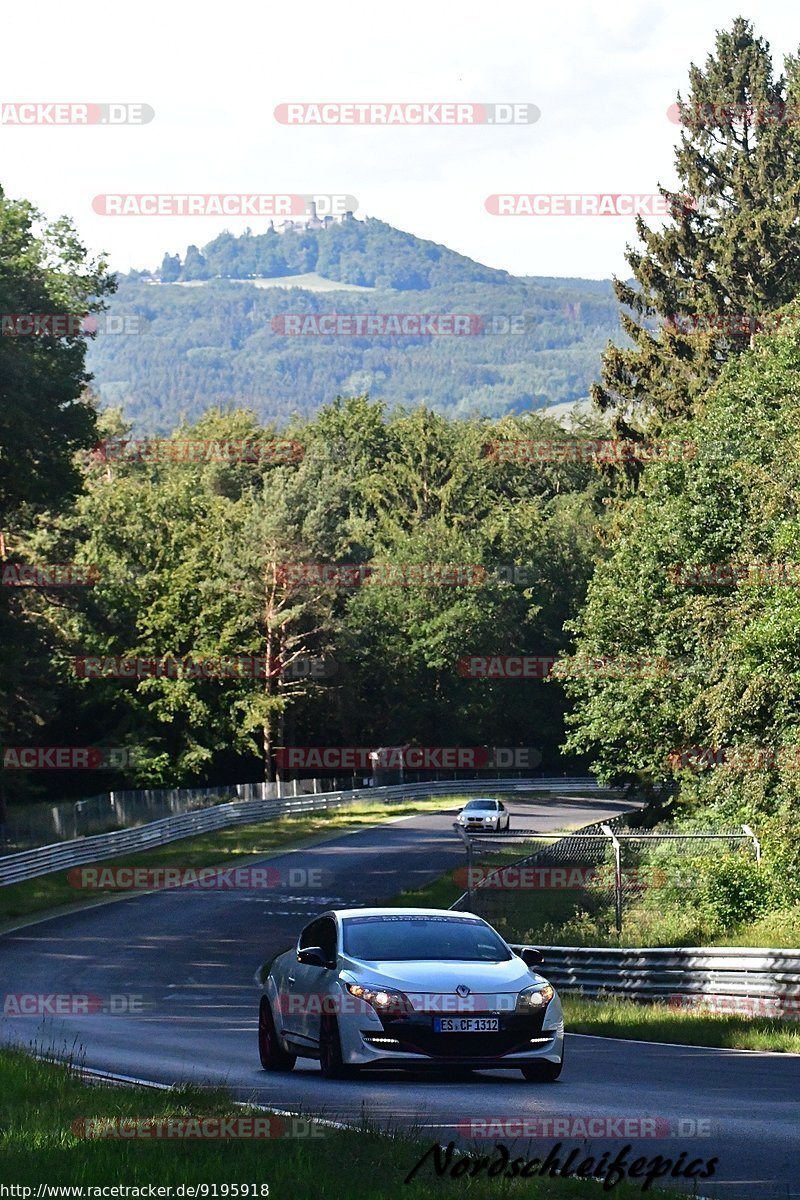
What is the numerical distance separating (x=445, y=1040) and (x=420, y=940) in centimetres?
136

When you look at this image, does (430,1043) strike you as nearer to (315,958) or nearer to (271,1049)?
(315,958)

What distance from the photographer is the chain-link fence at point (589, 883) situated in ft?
87.3

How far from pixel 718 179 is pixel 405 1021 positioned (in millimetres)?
49837

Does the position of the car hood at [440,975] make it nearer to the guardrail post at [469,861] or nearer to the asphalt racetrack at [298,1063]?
the asphalt racetrack at [298,1063]

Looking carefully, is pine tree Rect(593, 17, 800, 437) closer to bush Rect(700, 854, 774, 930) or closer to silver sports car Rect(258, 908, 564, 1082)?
bush Rect(700, 854, 774, 930)

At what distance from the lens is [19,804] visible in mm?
68250

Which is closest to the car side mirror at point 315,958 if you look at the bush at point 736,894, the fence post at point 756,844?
the fence post at point 756,844

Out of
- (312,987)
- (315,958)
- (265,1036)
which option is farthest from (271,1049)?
(315,958)

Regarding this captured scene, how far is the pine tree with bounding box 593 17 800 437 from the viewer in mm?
53781

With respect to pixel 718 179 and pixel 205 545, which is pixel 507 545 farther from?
pixel 718 179

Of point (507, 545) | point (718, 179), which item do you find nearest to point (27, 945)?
point (718, 179)

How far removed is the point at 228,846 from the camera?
177 ft

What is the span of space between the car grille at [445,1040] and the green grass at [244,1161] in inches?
79.5

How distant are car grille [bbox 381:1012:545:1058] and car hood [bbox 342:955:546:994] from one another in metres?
0.24
